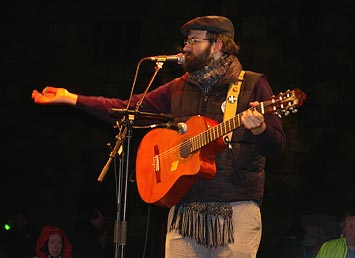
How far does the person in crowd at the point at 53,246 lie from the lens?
386 inches

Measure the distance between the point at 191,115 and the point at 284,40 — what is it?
23.0 ft

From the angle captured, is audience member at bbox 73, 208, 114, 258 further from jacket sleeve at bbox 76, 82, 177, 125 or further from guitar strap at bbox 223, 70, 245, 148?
guitar strap at bbox 223, 70, 245, 148

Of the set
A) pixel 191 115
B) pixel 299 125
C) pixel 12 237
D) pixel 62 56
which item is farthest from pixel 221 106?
pixel 62 56

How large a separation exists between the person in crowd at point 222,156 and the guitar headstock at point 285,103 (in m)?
0.08

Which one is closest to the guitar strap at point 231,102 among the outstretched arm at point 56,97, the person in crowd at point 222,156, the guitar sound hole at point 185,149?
the person in crowd at point 222,156

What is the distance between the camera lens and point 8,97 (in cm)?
1312

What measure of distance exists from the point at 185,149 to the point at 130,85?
25.9 feet

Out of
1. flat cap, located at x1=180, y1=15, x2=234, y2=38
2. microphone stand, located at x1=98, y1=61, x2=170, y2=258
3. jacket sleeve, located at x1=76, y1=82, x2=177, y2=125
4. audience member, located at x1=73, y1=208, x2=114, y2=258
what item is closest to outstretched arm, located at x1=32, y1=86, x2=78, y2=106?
jacket sleeve, located at x1=76, y1=82, x2=177, y2=125

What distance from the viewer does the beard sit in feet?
16.0

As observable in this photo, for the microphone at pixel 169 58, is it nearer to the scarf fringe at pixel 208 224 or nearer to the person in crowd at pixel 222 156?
the person in crowd at pixel 222 156

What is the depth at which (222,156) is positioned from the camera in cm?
467

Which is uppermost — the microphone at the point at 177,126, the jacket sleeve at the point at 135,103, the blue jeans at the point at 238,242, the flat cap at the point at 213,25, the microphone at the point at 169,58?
the flat cap at the point at 213,25

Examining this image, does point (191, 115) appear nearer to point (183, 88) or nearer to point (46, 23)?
point (183, 88)

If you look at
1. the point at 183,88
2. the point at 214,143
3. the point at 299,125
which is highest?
the point at 299,125
